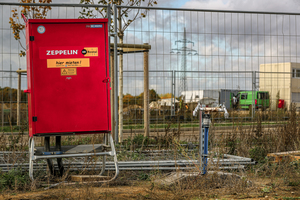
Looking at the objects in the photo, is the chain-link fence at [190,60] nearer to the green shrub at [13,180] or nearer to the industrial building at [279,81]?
the industrial building at [279,81]

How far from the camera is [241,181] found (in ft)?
14.7

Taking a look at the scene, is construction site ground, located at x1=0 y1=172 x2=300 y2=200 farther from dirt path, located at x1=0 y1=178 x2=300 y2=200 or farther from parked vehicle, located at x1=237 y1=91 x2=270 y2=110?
parked vehicle, located at x1=237 y1=91 x2=270 y2=110

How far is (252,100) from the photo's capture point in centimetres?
862

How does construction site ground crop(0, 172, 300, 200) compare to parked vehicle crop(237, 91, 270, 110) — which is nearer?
construction site ground crop(0, 172, 300, 200)

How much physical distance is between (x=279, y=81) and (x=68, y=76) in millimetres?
6480

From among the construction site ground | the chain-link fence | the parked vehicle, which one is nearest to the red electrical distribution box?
the construction site ground

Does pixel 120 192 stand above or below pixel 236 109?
below

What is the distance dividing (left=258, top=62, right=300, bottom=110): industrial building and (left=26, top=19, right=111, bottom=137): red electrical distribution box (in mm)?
5162

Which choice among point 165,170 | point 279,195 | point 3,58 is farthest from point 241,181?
point 3,58

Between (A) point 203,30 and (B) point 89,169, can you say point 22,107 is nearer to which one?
(B) point 89,169

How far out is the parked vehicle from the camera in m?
8.26

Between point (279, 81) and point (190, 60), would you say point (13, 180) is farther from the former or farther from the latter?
point (279, 81)

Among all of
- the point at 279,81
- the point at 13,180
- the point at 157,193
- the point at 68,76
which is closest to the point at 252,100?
the point at 279,81

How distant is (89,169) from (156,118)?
293 cm
